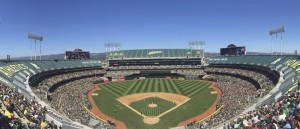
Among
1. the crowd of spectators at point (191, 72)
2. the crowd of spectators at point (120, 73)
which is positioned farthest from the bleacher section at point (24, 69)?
the crowd of spectators at point (191, 72)

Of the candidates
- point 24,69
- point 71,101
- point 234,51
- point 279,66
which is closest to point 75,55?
point 24,69

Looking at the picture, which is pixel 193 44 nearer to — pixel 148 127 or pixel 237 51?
pixel 237 51

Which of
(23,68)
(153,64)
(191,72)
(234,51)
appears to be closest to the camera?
(23,68)

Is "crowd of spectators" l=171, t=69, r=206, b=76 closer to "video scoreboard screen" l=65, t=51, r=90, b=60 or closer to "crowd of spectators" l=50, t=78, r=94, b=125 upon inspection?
"crowd of spectators" l=50, t=78, r=94, b=125

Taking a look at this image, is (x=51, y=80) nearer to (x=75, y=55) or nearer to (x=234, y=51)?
(x=75, y=55)

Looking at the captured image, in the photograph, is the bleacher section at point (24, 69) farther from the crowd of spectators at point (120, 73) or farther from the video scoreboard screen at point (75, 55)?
the video scoreboard screen at point (75, 55)

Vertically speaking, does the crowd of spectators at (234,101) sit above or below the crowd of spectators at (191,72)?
below
